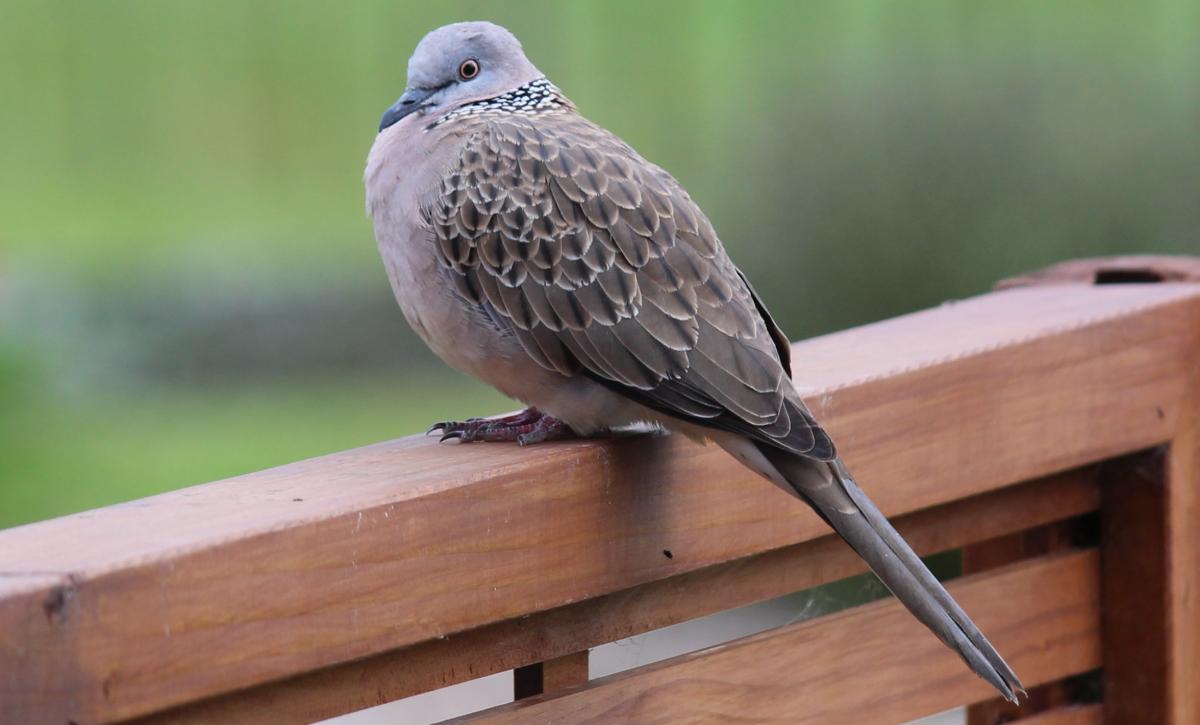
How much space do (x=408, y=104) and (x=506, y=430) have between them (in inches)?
27.2

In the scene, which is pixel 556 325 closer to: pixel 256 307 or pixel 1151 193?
pixel 1151 193

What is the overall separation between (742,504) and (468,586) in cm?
47

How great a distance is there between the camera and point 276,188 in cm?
660

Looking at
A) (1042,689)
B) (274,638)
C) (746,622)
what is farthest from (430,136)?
(746,622)

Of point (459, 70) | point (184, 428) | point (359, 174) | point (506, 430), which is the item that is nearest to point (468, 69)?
point (459, 70)

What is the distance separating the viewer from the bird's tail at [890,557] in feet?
6.17

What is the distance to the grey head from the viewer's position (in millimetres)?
2658

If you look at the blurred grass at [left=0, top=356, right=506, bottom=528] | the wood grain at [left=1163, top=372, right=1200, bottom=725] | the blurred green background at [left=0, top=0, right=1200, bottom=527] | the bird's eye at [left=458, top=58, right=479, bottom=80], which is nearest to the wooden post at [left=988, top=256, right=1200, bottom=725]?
the wood grain at [left=1163, top=372, right=1200, bottom=725]

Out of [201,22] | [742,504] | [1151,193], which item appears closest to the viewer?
[742,504]

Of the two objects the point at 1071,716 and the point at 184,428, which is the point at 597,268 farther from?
the point at 184,428

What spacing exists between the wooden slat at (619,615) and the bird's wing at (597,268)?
0.91 ft

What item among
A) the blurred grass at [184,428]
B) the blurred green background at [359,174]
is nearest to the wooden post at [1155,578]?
the blurred green background at [359,174]

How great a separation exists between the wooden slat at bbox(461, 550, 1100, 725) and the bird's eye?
1.08 meters

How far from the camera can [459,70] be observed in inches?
106
